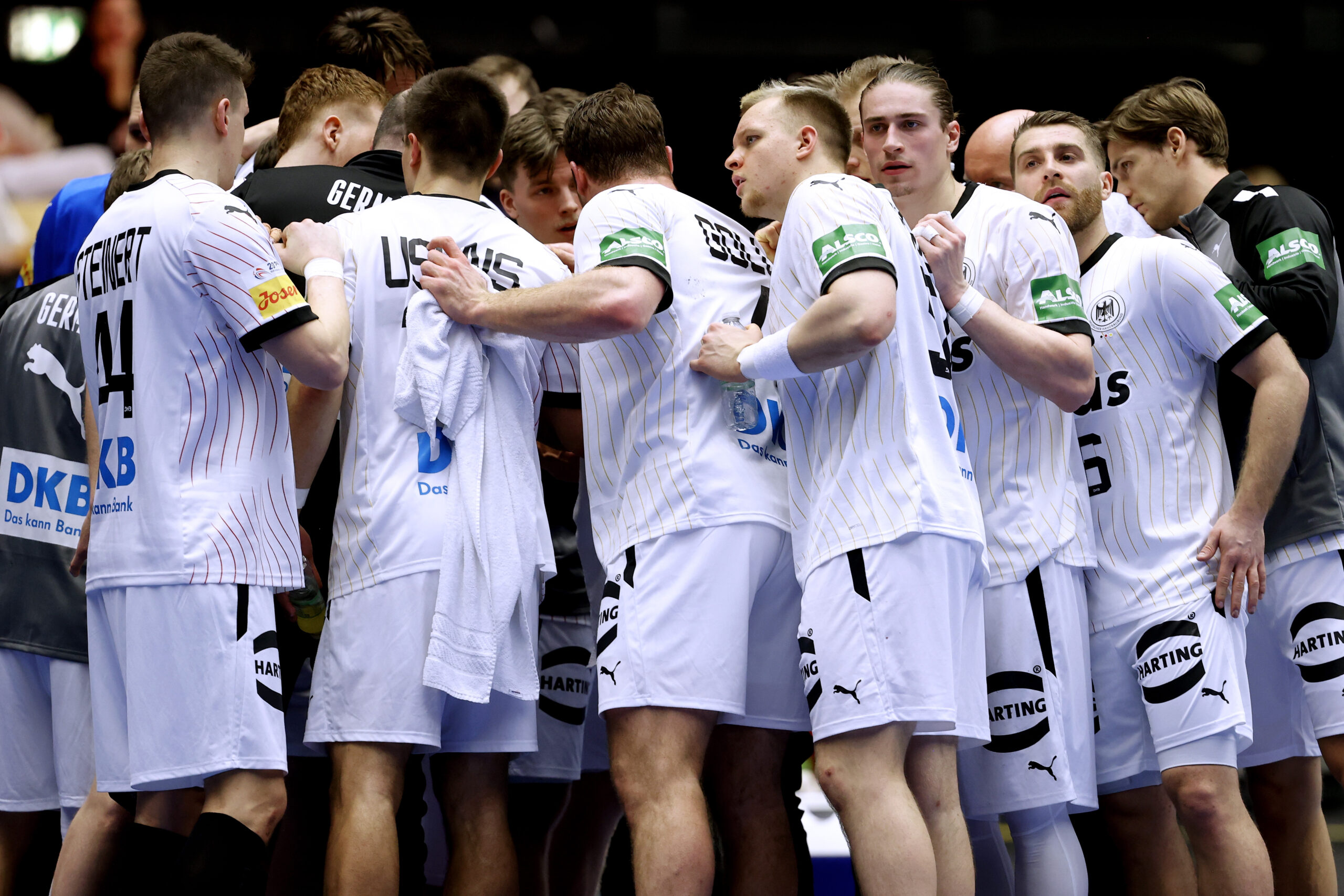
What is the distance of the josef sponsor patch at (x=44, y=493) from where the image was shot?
485cm

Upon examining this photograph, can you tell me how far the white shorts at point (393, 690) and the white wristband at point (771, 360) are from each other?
1.10 m

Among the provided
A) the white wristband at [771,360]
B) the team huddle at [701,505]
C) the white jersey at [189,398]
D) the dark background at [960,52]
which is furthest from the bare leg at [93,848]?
the dark background at [960,52]

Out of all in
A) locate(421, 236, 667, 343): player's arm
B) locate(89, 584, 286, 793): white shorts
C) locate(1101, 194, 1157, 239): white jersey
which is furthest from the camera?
locate(1101, 194, 1157, 239): white jersey

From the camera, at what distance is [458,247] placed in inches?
170

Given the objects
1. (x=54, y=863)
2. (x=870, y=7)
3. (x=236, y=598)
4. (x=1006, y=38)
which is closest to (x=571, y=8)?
(x=870, y=7)

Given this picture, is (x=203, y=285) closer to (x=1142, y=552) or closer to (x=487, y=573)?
(x=487, y=573)

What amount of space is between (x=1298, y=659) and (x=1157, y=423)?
3.29ft

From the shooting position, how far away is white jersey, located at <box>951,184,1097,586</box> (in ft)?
14.3

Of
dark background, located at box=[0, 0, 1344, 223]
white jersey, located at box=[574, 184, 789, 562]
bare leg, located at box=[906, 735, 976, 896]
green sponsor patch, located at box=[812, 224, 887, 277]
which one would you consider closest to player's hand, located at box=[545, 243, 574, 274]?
white jersey, located at box=[574, 184, 789, 562]

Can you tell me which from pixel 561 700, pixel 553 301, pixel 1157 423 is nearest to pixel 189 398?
pixel 553 301

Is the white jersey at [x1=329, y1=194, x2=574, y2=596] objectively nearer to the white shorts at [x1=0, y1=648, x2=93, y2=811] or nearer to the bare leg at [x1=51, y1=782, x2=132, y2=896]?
the bare leg at [x1=51, y1=782, x2=132, y2=896]

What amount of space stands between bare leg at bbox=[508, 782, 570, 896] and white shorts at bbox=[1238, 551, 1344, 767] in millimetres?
2474

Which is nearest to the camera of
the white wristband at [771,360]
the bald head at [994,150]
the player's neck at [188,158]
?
the white wristband at [771,360]

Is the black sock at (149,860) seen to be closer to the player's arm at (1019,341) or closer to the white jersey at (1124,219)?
the player's arm at (1019,341)
